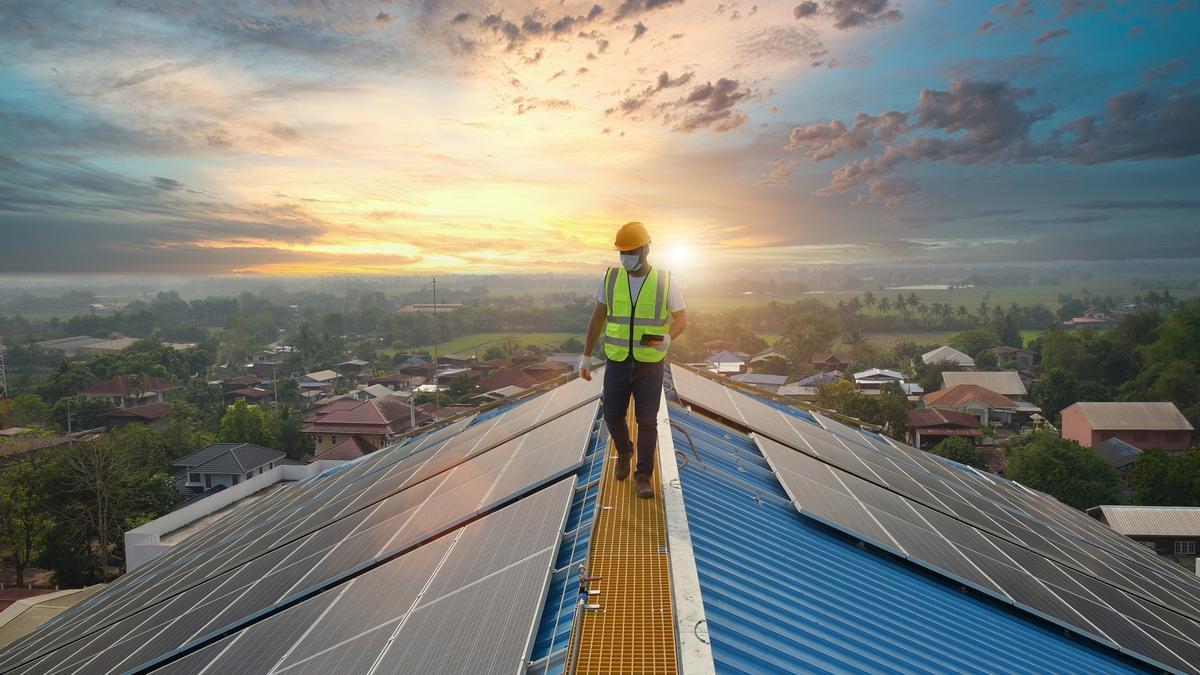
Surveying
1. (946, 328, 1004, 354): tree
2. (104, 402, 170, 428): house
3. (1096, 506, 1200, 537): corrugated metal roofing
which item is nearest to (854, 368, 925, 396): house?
(946, 328, 1004, 354): tree

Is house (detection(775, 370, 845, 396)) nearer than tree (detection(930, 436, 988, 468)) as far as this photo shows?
No

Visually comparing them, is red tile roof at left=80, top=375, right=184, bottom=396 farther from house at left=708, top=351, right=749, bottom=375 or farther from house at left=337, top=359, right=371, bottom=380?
house at left=708, top=351, right=749, bottom=375

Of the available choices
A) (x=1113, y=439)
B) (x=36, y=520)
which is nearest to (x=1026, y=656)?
(x=36, y=520)

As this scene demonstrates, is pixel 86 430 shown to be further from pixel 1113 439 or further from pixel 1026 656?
pixel 1113 439

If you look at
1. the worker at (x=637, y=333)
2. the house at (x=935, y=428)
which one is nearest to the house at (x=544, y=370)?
the house at (x=935, y=428)

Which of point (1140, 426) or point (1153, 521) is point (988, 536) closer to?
point (1153, 521)
